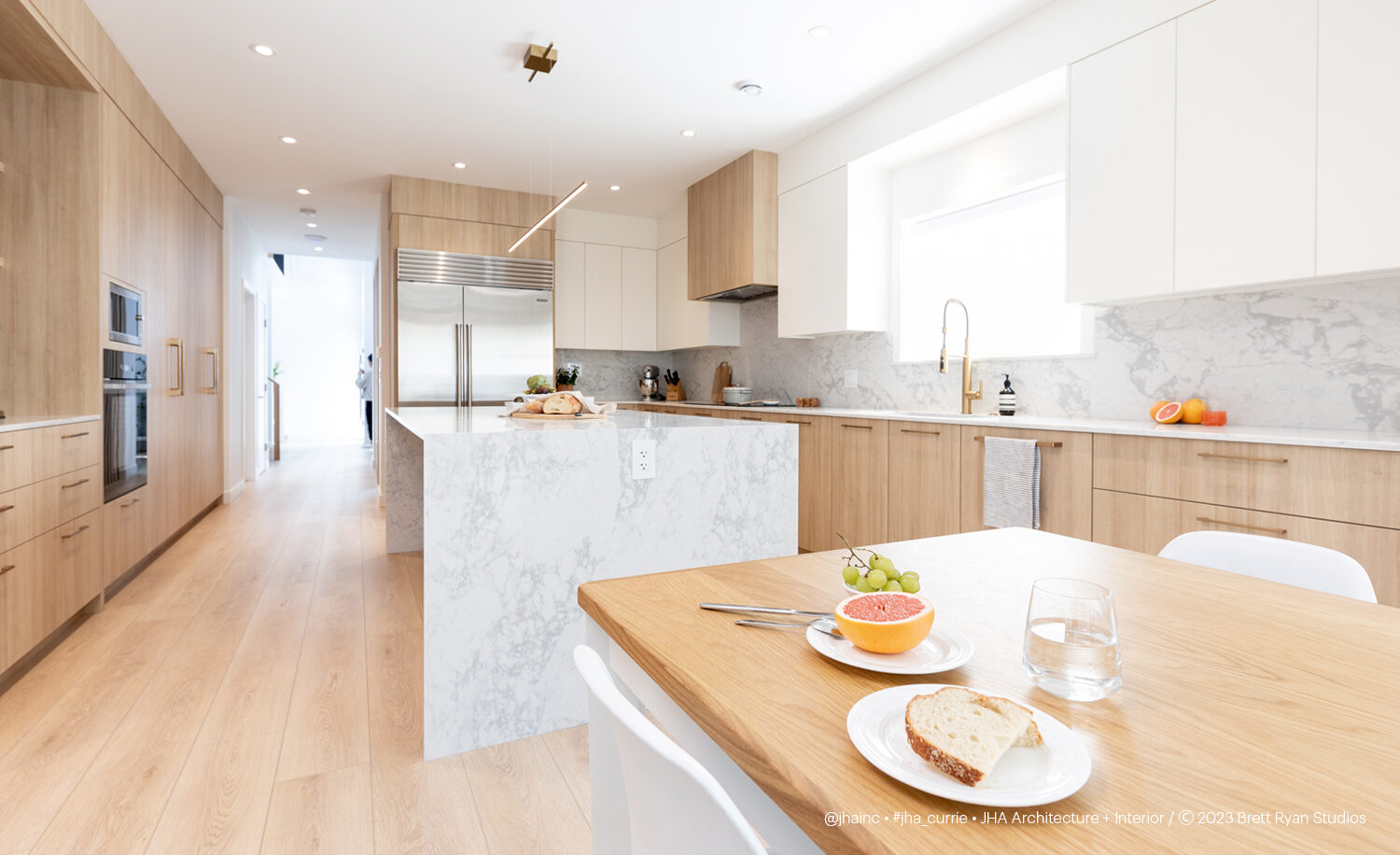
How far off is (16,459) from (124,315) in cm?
129

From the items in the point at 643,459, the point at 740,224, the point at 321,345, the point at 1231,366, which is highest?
the point at 740,224

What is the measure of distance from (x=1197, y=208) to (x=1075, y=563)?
199 centimetres

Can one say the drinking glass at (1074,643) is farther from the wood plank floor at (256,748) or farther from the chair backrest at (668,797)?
the wood plank floor at (256,748)

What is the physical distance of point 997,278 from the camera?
3.63m

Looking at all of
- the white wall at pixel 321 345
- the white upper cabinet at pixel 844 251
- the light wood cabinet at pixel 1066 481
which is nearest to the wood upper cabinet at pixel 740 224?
the white upper cabinet at pixel 844 251

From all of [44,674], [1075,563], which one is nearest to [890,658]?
[1075,563]

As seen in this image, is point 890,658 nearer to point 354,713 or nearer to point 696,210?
point 354,713

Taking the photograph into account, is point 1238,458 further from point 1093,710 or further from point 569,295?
point 569,295

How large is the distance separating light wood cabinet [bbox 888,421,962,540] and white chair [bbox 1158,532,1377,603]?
1.77 m

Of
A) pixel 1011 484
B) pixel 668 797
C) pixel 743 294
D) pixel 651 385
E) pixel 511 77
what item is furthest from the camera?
pixel 651 385

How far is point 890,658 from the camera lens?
66 centimetres

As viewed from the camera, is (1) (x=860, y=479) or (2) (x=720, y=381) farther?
(2) (x=720, y=381)

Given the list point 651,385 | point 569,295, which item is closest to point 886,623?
point 569,295

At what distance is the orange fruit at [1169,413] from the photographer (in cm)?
256
